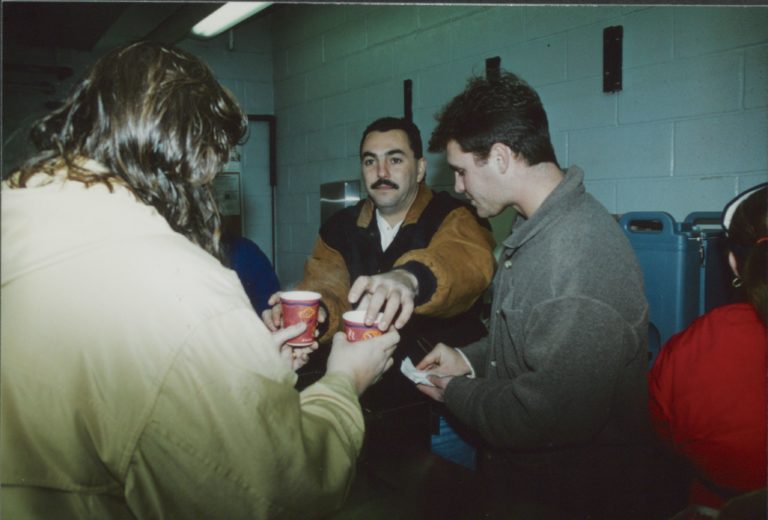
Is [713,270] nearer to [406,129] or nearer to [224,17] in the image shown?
[406,129]

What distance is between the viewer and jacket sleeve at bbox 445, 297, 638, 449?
1.33 m

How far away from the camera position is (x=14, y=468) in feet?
2.40

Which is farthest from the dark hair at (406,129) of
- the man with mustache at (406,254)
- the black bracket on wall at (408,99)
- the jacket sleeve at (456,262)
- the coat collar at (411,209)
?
the black bracket on wall at (408,99)

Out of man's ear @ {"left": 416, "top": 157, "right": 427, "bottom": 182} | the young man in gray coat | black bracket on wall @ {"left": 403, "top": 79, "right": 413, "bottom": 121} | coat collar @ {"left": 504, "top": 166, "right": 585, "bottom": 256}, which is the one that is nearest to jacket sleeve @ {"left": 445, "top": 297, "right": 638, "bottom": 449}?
the young man in gray coat

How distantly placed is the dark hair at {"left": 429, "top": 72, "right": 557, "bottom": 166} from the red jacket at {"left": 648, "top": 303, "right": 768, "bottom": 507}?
0.74 m

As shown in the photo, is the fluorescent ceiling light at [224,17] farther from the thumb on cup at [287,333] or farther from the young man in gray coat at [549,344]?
the thumb on cup at [287,333]

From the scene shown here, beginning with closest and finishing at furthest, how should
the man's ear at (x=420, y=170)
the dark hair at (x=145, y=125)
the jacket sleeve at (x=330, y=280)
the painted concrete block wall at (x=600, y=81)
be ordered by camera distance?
1. the dark hair at (x=145, y=125)
2. the painted concrete block wall at (x=600, y=81)
3. the jacket sleeve at (x=330, y=280)
4. the man's ear at (x=420, y=170)

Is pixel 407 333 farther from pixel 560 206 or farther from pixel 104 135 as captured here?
pixel 104 135

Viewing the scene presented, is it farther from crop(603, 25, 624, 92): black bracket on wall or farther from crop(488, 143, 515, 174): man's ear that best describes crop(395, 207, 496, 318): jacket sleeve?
crop(603, 25, 624, 92): black bracket on wall

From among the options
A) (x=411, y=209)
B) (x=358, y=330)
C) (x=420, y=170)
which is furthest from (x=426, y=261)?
(x=420, y=170)

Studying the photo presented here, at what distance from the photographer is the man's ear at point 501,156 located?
5.65 ft

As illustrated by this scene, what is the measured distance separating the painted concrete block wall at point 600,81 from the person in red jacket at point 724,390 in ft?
2.52

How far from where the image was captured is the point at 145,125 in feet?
2.96

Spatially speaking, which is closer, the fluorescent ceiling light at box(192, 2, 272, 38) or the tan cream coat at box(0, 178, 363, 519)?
the tan cream coat at box(0, 178, 363, 519)
